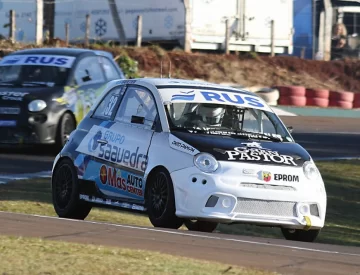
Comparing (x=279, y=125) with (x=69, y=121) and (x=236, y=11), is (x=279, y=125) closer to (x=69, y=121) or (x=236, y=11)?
Answer: (x=69, y=121)

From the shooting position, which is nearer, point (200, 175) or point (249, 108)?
point (200, 175)

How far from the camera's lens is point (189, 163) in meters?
10.9

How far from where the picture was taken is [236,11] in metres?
38.4

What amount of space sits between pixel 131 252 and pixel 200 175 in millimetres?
2593

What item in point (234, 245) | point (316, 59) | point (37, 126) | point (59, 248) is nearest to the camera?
point (59, 248)

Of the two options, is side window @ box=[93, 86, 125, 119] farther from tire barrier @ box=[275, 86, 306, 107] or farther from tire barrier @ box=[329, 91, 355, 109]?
tire barrier @ box=[329, 91, 355, 109]

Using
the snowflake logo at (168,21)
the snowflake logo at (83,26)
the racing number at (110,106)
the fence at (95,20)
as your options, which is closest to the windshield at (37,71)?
the racing number at (110,106)

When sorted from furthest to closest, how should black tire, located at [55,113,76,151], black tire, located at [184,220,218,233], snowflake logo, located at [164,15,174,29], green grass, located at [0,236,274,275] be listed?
snowflake logo, located at [164,15,174,29] → black tire, located at [55,113,76,151] → black tire, located at [184,220,218,233] → green grass, located at [0,236,274,275]

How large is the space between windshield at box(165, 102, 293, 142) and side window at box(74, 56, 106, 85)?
7.42 metres

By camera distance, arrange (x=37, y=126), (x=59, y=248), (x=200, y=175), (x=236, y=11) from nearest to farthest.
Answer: (x=59, y=248)
(x=200, y=175)
(x=37, y=126)
(x=236, y=11)

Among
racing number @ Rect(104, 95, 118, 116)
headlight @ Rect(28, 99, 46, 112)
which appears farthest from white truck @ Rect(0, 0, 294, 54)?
racing number @ Rect(104, 95, 118, 116)

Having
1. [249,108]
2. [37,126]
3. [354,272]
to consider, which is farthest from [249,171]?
[37,126]

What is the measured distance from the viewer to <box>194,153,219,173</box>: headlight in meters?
10.8

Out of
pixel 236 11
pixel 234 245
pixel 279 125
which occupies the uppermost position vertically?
pixel 236 11
